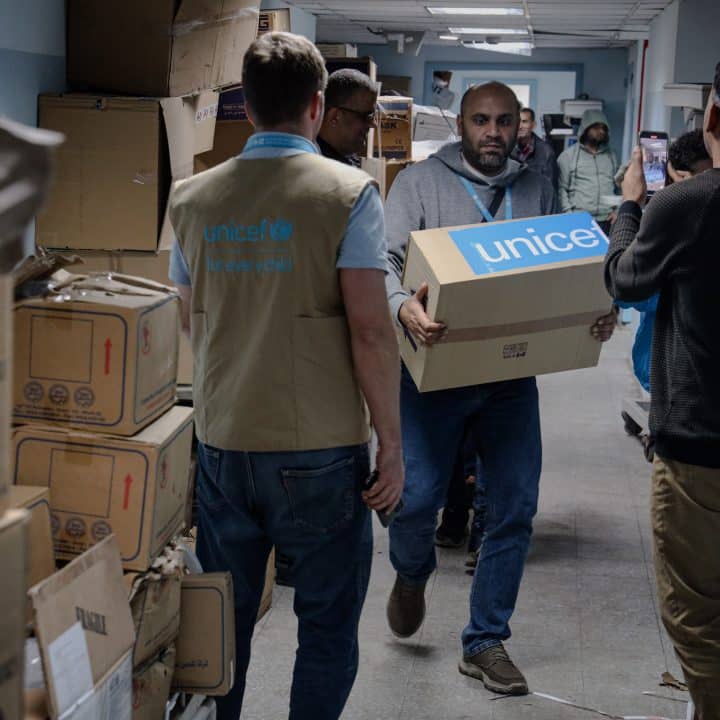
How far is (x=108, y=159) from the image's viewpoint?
324cm

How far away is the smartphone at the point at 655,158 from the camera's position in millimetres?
2974

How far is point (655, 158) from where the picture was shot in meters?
3.08

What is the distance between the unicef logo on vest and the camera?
1.98 meters

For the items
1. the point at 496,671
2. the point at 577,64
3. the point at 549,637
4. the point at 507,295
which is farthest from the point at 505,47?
the point at 496,671

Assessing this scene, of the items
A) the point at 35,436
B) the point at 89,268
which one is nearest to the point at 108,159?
the point at 89,268

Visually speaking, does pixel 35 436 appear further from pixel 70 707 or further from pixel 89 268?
pixel 89 268

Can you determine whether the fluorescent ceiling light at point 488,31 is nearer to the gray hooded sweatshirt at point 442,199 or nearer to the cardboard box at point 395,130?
the cardboard box at point 395,130

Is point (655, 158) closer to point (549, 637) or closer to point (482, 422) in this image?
point (482, 422)

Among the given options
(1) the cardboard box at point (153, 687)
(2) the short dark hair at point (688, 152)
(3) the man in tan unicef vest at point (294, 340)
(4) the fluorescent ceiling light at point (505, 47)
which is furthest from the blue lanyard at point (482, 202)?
(4) the fluorescent ceiling light at point (505, 47)

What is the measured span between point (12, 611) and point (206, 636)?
1211 millimetres

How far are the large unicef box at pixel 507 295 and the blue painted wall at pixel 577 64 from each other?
492 inches

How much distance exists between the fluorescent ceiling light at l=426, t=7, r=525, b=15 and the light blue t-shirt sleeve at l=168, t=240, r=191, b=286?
7.53 metres

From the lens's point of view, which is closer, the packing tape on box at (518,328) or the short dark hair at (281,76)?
the short dark hair at (281,76)

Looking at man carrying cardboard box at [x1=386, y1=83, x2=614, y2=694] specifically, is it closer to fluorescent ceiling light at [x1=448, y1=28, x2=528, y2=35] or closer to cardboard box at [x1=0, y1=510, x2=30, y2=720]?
cardboard box at [x1=0, y1=510, x2=30, y2=720]
